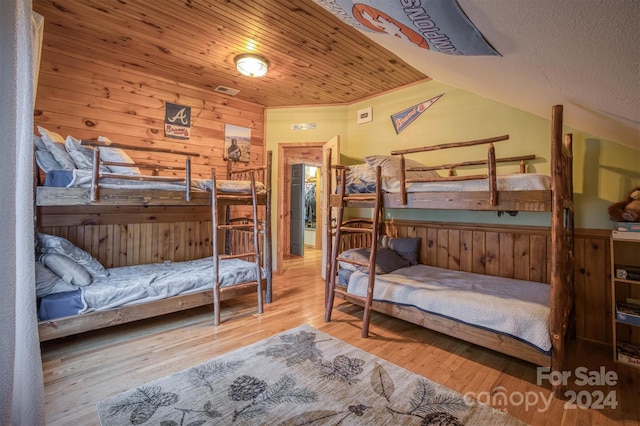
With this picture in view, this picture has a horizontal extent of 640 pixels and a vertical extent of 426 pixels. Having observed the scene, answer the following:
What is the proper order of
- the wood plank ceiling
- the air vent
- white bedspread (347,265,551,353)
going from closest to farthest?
white bedspread (347,265,551,353), the wood plank ceiling, the air vent

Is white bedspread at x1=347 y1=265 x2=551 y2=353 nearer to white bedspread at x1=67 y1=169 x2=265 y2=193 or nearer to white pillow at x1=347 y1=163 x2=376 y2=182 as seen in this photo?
white pillow at x1=347 y1=163 x2=376 y2=182

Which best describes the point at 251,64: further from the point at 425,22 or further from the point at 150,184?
the point at 425,22

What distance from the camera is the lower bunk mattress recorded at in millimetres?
2232

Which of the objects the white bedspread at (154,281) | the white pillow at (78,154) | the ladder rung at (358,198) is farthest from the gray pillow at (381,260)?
the white pillow at (78,154)

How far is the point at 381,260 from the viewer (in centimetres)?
313

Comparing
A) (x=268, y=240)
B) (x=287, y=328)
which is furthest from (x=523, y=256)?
(x=268, y=240)

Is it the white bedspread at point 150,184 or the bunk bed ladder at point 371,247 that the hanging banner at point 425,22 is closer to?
the bunk bed ladder at point 371,247

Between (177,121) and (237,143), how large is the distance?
2.83ft

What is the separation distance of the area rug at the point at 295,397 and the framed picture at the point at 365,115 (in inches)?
131

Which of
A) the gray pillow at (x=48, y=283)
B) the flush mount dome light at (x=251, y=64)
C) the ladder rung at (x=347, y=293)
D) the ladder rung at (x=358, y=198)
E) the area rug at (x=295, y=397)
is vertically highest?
the flush mount dome light at (x=251, y=64)

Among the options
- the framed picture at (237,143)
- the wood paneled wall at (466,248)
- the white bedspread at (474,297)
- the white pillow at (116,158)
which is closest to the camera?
the white bedspread at (474,297)

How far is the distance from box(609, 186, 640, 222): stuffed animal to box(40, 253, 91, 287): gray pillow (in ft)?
14.2

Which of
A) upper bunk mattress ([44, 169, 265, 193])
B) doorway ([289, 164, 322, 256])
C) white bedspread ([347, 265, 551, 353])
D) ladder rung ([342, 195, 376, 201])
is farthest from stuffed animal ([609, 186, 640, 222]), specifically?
doorway ([289, 164, 322, 256])

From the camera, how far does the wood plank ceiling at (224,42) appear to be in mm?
2395
